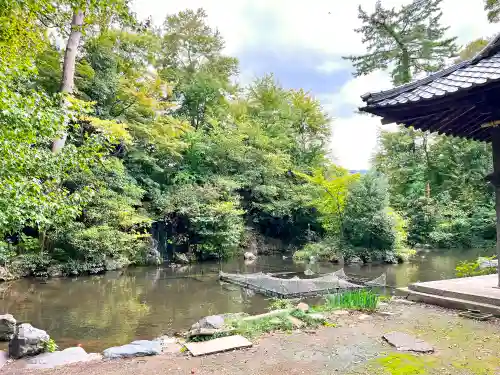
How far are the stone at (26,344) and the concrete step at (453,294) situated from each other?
484 centimetres

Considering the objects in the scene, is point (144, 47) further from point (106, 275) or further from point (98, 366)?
point (98, 366)

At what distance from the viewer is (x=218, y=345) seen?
3.57 metres

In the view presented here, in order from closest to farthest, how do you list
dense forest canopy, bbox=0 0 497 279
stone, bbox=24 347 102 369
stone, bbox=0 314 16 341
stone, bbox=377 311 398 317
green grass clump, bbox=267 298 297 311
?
stone, bbox=24 347 102 369 → stone, bbox=377 311 398 317 → stone, bbox=0 314 16 341 → green grass clump, bbox=267 298 297 311 → dense forest canopy, bbox=0 0 497 279

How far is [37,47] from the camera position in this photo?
26.1 feet

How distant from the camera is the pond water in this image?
254 inches

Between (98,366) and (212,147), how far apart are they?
15.0 metres

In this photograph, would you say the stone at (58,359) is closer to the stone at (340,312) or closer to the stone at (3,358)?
the stone at (3,358)

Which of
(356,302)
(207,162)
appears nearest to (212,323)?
(356,302)

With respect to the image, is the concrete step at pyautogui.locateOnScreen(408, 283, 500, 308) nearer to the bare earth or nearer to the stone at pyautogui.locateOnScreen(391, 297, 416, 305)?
the stone at pyautogui.locateOnScreen(391, 297, 416, 305)

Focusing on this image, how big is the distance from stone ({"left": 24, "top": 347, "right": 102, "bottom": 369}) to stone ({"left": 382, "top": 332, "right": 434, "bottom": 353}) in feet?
9.78

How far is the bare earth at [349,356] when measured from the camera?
2.85 m

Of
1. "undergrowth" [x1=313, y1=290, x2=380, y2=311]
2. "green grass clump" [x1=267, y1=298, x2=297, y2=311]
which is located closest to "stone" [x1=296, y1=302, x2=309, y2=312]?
"undergrowth" [x1=313, y1=290, x2=380, y2=311]

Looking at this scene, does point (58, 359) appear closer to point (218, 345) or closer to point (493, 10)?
point (218, 345)

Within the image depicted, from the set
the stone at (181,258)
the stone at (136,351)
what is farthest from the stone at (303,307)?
the stone at (181,258)
